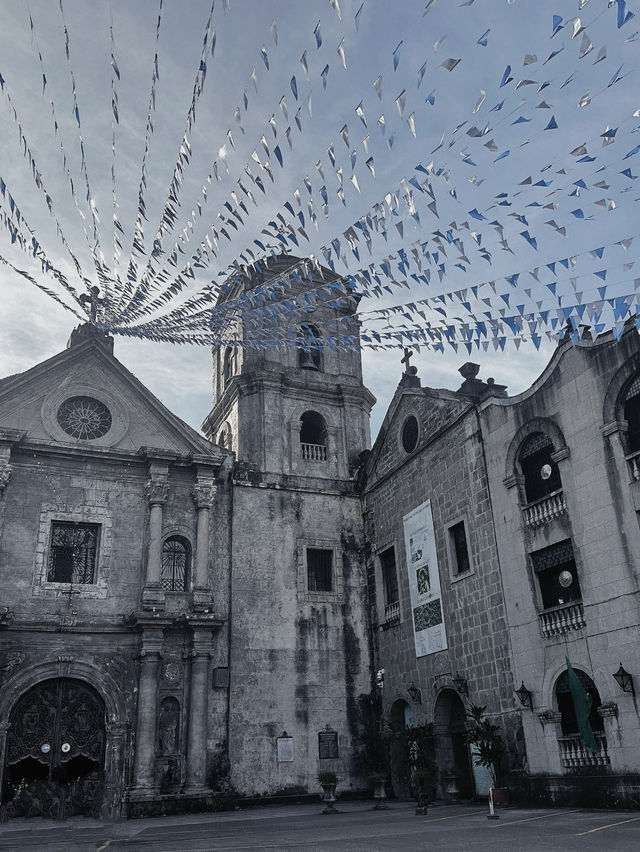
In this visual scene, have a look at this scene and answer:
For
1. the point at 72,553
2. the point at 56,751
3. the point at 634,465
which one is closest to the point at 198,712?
the point at 56,751

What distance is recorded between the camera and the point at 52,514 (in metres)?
20.2

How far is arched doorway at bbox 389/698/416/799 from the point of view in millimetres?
20297

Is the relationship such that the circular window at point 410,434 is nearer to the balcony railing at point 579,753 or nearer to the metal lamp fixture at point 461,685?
the metal lamp fixture at point 461,685

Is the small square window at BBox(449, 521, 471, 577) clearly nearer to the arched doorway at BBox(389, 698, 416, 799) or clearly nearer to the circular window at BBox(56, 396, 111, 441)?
the arched doorway at BBox(389, 698, 416, 799)

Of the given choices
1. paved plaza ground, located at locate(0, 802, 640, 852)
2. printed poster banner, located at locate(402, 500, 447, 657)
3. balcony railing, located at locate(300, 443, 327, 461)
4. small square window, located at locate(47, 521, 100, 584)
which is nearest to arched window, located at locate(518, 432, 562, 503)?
printed poster banner, located at locate(402, 500, 447, 657)

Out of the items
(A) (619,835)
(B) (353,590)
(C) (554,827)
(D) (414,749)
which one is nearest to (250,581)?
(B) (353,590)

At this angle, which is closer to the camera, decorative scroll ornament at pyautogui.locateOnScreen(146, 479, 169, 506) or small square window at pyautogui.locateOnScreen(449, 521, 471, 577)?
small square window at pyautogui.locateOnScreen(449, 521, 471, 577)

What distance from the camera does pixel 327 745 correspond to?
2077 cm

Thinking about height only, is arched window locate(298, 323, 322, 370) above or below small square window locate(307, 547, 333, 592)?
above

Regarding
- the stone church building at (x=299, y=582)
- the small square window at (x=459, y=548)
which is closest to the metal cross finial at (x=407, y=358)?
the stone church building at (x=299, y=582)

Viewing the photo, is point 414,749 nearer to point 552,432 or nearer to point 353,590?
point 353,590

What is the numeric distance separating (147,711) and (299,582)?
220 inches

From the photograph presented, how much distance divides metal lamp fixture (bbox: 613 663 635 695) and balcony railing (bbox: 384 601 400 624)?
8.24 metres

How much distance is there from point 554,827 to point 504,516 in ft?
23.3
